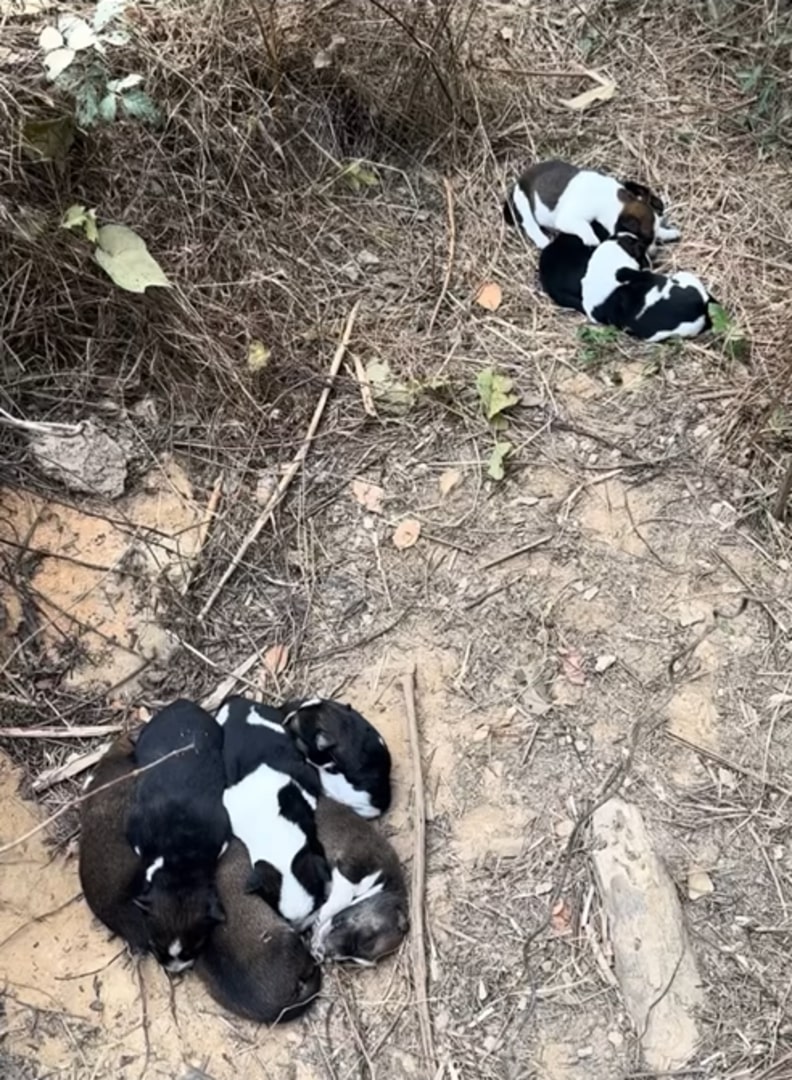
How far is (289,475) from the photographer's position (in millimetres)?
4102

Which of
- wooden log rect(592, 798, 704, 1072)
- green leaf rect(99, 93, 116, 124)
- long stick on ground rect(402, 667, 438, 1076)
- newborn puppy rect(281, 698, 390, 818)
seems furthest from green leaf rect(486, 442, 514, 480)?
green leaf rect(99, 93, 116, 124)

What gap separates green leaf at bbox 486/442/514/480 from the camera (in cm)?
409

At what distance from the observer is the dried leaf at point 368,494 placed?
13.5 ft

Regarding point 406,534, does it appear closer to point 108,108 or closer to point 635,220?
point 635,220

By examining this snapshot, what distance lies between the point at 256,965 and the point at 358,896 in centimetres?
33

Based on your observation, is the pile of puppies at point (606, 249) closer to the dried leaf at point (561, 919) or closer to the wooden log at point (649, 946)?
the wooden log at point (649, 946)

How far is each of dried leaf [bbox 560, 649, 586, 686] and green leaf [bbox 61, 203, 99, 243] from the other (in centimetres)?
199

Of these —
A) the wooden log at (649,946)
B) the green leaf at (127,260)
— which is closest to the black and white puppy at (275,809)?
the wooden log at (649,946)

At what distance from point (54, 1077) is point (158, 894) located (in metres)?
0.54

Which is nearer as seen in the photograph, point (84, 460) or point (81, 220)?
point (81, 220)

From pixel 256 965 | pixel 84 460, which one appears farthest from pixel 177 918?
pixel 84 460

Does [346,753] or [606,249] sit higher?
[606,249]

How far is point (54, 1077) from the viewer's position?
3162 millimetres

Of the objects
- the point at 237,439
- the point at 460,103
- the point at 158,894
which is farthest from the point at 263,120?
the point at 158,894
